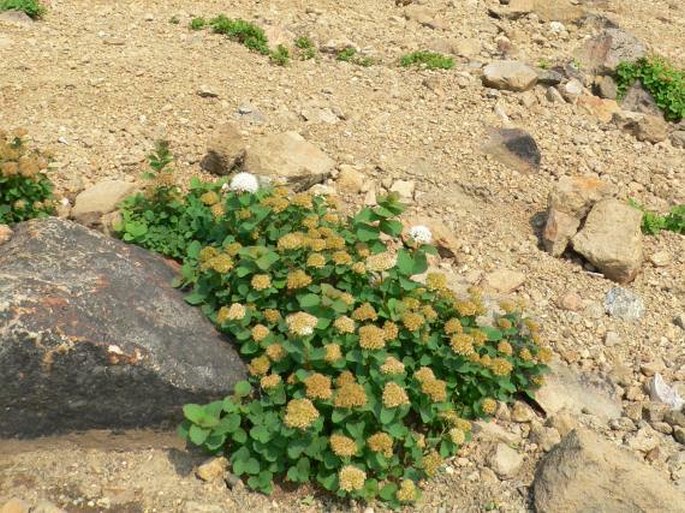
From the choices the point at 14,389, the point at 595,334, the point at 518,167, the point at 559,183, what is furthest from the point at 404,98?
the point at 14,389

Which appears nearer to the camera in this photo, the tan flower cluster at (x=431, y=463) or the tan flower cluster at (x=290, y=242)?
the tan flower cluster at (x=431, y=463)

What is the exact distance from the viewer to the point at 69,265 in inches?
177

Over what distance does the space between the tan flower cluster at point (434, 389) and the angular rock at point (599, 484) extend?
83 centimetres

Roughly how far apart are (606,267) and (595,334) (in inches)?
28.2

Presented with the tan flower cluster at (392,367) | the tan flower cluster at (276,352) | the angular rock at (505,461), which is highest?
the tan flower cluster at (392,367)

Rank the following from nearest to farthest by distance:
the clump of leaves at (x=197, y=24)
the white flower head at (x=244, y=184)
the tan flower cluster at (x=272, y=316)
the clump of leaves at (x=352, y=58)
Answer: the tan flower cluster at (x=272, y=316) → the white flower head at (x=244, y=184) → the clump of leaves at (x=352, y=58) → the clump of leaves at (x=197, y=24)

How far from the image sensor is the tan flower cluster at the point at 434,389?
13.4ft

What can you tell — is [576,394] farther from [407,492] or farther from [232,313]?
[232,313]

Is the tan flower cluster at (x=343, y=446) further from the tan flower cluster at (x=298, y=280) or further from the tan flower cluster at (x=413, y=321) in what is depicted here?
the tan flower cluster at (x=298, y=280)

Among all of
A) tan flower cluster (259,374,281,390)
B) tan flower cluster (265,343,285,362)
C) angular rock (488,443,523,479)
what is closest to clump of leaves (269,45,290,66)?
tan flower cluster (265,343,285,362)

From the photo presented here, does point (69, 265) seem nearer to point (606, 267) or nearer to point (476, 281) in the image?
point (476, 281)

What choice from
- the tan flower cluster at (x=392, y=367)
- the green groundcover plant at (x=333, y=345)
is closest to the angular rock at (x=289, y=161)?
the green groundcover plant at (x=333, y=345)

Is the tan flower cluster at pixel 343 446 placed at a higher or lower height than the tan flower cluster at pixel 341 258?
lower

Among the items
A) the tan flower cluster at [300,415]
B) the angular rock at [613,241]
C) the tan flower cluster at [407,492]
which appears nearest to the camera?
the tan flower cluster at [300,415]
